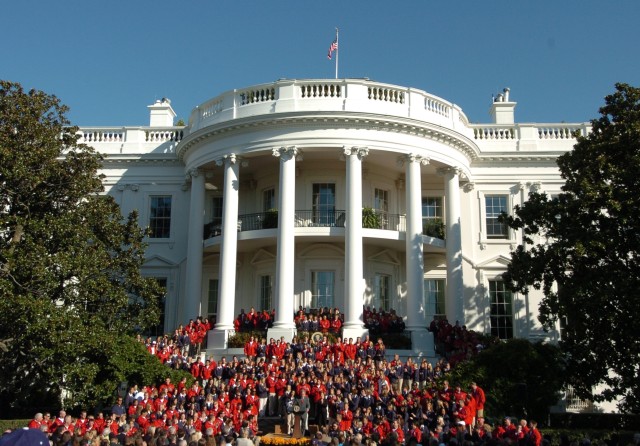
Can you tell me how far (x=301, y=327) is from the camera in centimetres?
2533

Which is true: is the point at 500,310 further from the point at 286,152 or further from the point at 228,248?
the point at 228,248

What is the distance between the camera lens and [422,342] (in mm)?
25359

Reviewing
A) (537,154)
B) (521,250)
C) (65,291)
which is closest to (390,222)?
(537,154)

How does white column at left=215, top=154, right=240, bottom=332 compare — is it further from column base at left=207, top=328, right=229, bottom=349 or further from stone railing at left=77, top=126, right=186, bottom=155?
stone railing at left=77, top=126, right=186, bottom=155

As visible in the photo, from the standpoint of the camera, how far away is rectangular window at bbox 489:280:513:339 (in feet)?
98.8

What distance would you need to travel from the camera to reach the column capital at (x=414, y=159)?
90.2 ft

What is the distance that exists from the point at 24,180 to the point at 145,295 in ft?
17.3

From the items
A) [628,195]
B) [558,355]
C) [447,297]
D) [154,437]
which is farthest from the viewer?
[447,297]

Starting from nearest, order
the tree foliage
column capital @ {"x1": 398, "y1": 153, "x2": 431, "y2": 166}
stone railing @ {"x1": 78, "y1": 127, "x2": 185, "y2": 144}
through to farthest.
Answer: the tree foliage < column capital @ {"x1": 398, "y1": 153, "x2": 431, "y2": 166} < stone railing @ {"x1": 78, "y1": 127, "x2": 185, "y2": 144}

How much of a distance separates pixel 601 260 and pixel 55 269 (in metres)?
15.9

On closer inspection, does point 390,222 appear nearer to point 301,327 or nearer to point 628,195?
point 301,327

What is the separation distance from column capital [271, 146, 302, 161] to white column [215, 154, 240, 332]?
1.86 meters

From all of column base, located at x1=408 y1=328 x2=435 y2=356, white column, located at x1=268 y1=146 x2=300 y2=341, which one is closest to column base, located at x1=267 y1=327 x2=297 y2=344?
white column, located at x1=268 y1=146 x2=300 y2=341

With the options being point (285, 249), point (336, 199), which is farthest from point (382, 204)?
point (285, 249)
